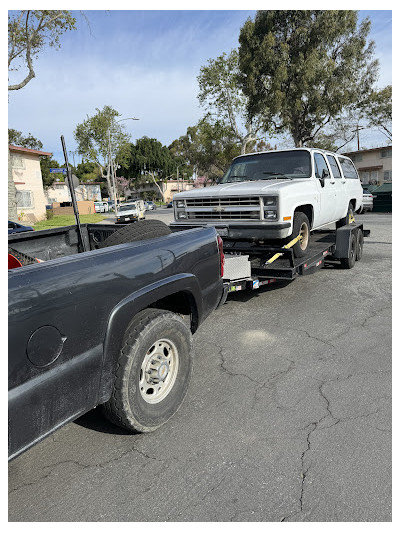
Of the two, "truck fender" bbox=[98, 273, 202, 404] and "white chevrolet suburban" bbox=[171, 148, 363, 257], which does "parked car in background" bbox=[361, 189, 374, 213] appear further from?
"truck fender" bbox=[98, 273, 202, 404]

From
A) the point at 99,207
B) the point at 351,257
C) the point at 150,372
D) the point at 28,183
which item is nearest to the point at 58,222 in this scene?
the point at 28,183

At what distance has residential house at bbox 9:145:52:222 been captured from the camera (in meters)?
28.6

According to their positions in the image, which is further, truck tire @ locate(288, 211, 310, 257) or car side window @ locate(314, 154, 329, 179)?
car side window @ locate(314, 154, 329, 179)

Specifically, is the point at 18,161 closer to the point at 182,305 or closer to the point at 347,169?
the point at 347,169

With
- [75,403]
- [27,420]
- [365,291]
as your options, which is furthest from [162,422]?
[365,291]

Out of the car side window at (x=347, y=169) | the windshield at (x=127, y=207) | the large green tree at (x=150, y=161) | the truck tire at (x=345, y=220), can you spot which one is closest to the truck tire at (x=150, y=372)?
the truck tire at (x=345, y=220)

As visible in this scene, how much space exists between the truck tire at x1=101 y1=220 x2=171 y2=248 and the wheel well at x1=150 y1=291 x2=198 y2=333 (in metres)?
0.52

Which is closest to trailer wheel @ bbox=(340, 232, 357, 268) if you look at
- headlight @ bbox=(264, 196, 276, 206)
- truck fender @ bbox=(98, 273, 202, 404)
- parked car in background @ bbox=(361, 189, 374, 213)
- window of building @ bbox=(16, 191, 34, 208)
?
headlight @ bbox=(264, 196, 276, 206)

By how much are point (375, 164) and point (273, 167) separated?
2031 inches

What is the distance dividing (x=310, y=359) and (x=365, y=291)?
114 inches

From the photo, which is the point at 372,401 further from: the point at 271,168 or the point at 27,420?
the point at 271,168

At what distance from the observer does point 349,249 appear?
23.6 feet

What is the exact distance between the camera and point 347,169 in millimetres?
8352

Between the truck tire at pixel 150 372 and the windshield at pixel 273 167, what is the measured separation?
4190mm
